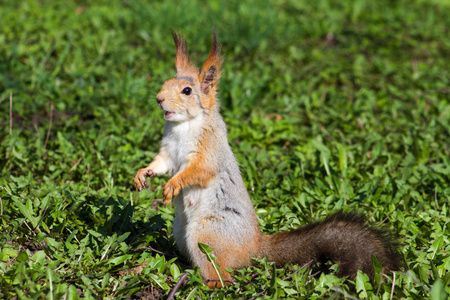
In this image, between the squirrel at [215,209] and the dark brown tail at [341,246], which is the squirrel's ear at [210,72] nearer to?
the squirrel at [215,209]

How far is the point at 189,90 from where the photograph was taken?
3.08 metres

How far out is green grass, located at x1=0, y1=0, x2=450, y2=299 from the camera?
2.80 metres

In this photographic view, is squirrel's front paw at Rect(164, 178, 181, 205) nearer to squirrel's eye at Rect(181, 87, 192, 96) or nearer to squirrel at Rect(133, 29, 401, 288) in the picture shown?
squirrel at Rect(133, 29, 401, 288)

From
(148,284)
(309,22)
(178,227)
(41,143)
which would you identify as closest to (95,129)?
(41,143)

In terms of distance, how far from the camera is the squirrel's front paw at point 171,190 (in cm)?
288

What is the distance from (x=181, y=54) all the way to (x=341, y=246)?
1508mm

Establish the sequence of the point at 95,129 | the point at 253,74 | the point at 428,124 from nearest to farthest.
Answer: the point at 95,129
the point at 428,124
the point at 253,74

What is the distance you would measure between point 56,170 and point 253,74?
8.02 ft

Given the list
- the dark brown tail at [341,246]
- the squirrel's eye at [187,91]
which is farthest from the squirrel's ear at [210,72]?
the dark brown tail at [341,246]

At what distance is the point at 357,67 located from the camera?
5.80 meters

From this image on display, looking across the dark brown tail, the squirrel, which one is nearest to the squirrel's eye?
the squirrel

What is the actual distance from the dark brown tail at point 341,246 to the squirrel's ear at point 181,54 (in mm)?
1204

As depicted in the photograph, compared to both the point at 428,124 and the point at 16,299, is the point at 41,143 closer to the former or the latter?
the point at 16,299

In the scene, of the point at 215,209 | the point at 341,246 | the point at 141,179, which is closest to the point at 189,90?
the point at 141,179
